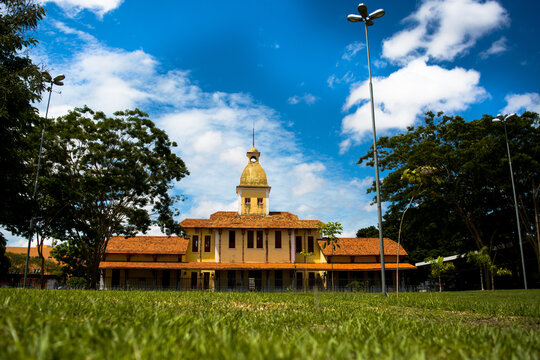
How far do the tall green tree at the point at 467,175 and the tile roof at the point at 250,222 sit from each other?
451 inches

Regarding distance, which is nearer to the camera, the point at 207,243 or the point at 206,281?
the point at 206,281

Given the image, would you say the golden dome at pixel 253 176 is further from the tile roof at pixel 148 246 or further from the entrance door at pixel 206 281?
the entrance door at pixel 206 281

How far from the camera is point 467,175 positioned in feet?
108

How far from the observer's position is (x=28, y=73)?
16.9 metres

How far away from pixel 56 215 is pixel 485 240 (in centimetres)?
3835

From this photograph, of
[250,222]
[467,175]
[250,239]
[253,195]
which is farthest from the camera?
[253,195]

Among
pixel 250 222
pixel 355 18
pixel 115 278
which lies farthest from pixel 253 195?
pixel 355 18

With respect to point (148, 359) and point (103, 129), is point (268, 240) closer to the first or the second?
point (103, 129)

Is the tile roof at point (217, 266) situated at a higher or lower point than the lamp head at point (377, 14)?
lower

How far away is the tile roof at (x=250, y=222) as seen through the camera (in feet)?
144

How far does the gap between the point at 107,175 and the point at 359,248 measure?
1162 inches

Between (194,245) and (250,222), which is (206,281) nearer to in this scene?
(194,245)

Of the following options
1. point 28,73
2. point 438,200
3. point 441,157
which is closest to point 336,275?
point 438,200

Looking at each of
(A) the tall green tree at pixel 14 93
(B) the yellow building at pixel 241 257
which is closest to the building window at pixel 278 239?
(B) the yellow building at pixel 241 257
